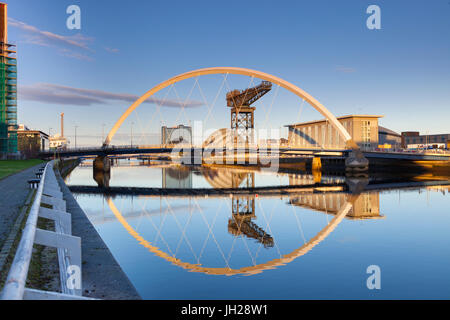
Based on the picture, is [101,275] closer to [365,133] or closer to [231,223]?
[231,223]

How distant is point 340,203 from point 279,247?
1515 cm

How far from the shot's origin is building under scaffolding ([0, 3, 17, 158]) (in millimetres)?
83688

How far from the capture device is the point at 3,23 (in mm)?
89062

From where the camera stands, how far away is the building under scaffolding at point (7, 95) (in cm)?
8369

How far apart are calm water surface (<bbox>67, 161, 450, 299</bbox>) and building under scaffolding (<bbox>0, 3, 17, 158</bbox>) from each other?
232ft

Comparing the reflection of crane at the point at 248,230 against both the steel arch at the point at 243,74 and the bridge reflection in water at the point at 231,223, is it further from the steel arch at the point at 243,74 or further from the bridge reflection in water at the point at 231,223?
the steel arch at the point at 243,74

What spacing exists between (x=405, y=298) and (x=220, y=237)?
9193 mm

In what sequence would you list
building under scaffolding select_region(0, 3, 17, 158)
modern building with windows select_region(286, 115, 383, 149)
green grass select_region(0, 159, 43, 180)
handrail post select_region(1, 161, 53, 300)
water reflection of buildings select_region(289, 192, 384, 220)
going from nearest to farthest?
handrail post select_region(1, 161, 53, 300)
water reflection of buildings select_region(289, 192, 384, 220)
green grass select_region(0, 159, 43, 180)
building under scaffolding select_region(0, 3, 17, 158)
modern building with windows select_region(286, 115, 383, 149)

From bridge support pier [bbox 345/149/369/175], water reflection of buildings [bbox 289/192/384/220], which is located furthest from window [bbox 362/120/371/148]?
water reflection of buildings [bbox 289/192/384/220]

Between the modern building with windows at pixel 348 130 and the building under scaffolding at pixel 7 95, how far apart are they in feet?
240

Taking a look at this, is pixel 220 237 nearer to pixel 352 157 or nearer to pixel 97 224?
pixel 97 224

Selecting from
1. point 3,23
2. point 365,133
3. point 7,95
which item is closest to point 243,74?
point 365,133

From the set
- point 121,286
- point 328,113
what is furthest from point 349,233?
point 328,113

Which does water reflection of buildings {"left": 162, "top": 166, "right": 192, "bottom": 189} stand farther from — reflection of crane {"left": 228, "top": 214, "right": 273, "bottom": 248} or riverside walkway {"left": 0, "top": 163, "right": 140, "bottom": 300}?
riverside walkway {"left": 0, "top": 163, "right": 140, "bottom": 300}
